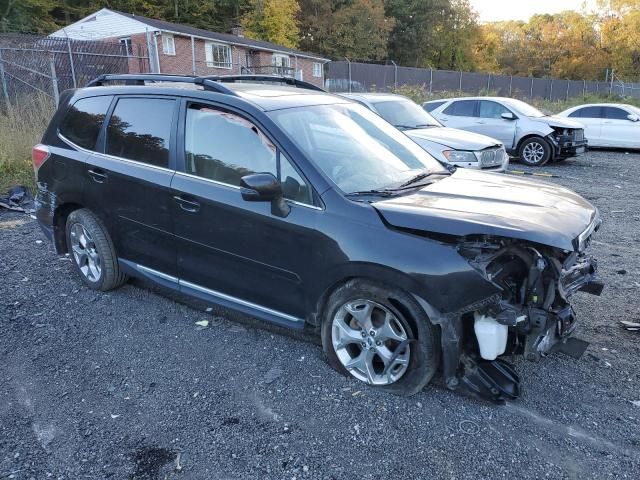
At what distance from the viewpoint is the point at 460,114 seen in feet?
43.8

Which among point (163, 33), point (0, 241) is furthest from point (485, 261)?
point (163, 33)

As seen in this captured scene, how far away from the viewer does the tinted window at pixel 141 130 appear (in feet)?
12.5

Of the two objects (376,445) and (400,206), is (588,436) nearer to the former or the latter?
(376,445)

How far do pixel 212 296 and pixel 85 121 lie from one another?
2065 mm

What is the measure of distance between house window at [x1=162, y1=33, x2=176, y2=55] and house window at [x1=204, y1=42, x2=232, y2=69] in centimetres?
272

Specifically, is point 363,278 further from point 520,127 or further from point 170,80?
point 520,127

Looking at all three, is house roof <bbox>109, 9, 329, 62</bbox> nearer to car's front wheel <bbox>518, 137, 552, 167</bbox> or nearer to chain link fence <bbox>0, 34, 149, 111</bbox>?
chain link fence <bbox>0, 34, 149, 111</bbox>

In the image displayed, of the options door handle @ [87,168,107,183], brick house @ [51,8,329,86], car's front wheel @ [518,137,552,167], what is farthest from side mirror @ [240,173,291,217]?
brick house @ [51,8,329,86]

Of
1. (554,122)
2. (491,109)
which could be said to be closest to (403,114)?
(491,109)

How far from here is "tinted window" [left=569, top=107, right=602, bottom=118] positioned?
50.6ft

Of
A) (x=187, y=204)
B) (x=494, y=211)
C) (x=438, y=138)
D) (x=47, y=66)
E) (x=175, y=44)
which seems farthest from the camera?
(x=175, y=44)

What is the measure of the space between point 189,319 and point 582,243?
2.92 m

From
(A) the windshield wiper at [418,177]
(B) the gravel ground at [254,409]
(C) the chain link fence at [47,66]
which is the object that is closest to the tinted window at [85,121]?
(B) the gravel ground at [254,409]

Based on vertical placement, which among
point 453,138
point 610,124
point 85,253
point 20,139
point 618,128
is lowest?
point 85,253
